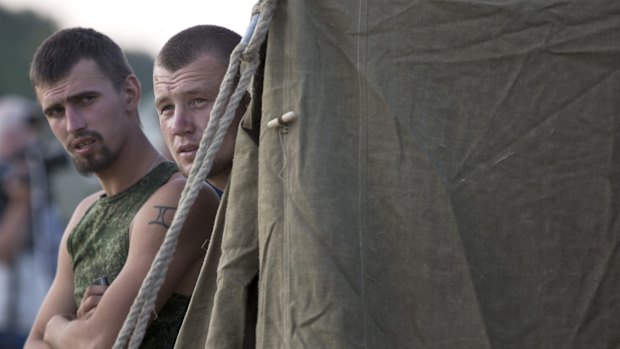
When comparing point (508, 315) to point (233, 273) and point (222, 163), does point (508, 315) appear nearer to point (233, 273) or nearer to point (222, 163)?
point (233, 273)

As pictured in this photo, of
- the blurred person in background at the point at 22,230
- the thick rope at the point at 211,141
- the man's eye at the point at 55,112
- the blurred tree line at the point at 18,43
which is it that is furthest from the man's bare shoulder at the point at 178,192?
the blurred tree line at the point at 18,43

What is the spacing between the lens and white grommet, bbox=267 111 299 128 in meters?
2.43

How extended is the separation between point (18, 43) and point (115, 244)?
33517 mm

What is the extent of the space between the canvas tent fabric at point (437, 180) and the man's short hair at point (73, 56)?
4.81 feet

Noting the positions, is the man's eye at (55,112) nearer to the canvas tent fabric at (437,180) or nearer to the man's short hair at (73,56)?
the man's short hair at (73,56)

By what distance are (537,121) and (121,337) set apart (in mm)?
1096

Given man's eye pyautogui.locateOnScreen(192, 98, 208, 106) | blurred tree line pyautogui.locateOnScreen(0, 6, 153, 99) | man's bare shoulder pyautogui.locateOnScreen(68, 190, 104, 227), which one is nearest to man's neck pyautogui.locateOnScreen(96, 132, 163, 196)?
man's bare shoulder pyautogui.locateOnScreen(68, 190, 104, 227)

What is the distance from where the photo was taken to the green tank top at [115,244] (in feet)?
10.8

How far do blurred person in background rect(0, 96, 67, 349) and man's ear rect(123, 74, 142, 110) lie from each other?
2977 millimetres

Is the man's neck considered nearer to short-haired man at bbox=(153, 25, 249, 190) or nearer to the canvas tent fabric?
short-haired man at bbox=(153, 25, 249, 190)

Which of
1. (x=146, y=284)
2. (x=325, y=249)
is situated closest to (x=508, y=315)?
(x=325, y=249)

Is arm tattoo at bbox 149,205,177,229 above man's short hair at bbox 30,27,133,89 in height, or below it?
below

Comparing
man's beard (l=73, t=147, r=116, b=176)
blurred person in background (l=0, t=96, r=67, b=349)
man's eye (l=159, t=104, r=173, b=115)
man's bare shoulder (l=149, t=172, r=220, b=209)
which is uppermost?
man's eye (l=159, t=104, r=173, b=115)

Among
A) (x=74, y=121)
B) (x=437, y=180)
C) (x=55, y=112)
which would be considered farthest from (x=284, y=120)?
(x=55, y=112)
